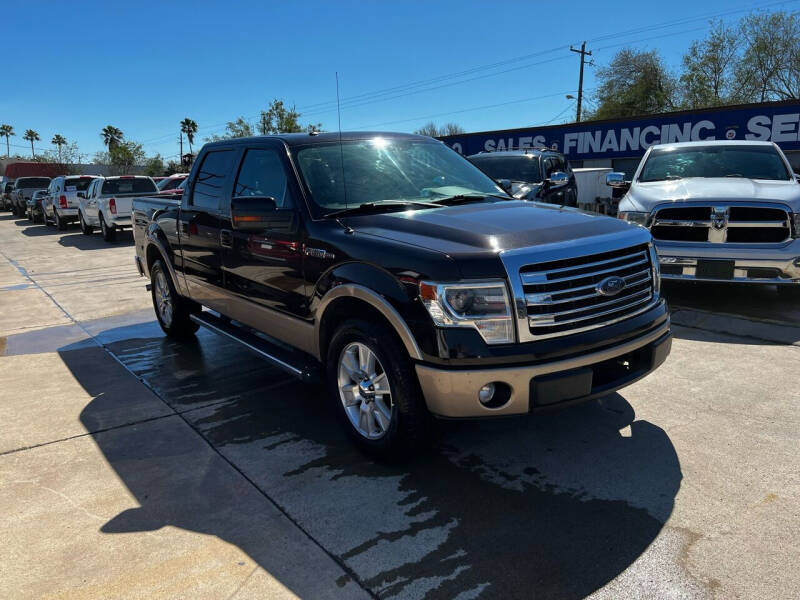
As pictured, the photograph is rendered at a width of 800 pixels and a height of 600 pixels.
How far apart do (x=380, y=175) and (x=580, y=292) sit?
1.68 meters

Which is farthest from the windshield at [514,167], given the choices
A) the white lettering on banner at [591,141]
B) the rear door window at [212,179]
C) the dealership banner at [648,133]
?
the white lettering on banner at [591,141]

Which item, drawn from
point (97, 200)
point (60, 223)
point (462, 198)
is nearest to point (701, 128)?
point (97, 200)

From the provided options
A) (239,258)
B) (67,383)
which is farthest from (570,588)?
(67,383)

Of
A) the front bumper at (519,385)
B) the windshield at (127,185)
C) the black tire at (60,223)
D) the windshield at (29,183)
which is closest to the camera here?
the front bumper at (519,385)

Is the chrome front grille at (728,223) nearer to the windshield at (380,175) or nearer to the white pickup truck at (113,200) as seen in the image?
the windshield at (380,175)

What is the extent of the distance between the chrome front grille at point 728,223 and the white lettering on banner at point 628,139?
1769 cm

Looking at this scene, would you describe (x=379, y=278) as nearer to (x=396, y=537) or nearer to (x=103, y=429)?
(x=396, y=537)

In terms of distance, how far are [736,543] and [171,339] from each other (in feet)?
17.7

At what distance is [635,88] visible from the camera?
4678 centimetres

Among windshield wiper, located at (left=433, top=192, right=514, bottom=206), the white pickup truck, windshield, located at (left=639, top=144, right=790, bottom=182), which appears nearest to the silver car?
windshield, located at (left=639, top=144, right=790, bottom=182)

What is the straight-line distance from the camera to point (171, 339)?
6.43 metres

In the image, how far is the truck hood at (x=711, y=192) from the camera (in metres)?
6.37

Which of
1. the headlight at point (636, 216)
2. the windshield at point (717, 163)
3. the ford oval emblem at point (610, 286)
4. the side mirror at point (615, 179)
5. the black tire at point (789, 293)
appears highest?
the windshield at point (717, 163)

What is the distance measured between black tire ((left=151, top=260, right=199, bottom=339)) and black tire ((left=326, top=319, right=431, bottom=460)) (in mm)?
3177
